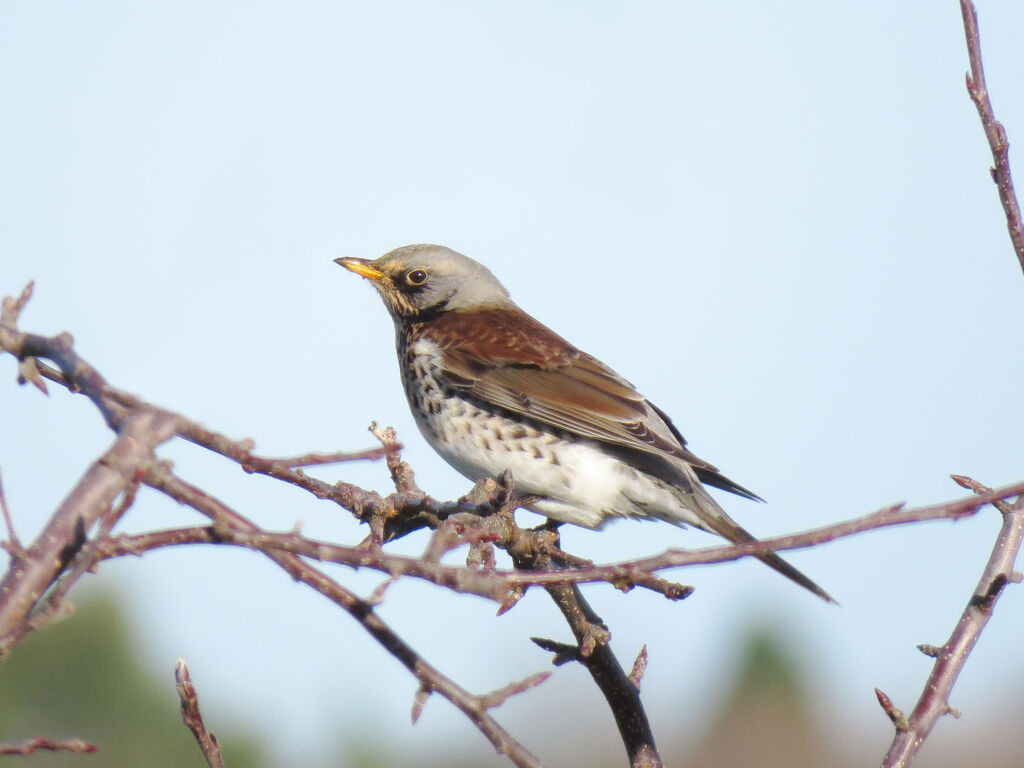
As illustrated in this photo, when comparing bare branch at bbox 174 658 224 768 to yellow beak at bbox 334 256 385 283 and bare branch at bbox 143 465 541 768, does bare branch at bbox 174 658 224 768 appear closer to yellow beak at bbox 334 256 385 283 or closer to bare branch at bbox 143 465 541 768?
bare branch at bbox 143 465 541 768

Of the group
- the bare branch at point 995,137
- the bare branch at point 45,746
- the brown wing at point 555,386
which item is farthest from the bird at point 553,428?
the bare branch at point 45,746

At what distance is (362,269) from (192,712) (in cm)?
577

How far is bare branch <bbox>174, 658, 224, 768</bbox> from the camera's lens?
9.72ft

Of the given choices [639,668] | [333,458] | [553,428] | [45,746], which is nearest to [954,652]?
[639,668]

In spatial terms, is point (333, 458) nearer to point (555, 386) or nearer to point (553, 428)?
point (553, 428)

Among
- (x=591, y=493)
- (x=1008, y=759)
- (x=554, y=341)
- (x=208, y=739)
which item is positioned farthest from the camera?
(x=1008, y=759)

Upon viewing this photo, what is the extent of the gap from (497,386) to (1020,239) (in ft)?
13.5

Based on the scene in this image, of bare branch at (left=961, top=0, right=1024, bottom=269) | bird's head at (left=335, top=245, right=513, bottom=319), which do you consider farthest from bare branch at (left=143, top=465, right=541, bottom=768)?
bird's head at (left=335, top=245, right=513, bottom=319)

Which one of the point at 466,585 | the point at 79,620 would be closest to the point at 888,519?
the point at 466,585

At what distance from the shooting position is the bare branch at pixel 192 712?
2963mm

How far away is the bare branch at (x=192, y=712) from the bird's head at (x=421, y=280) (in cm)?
551

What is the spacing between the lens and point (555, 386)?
7.27 metres

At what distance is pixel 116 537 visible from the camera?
243 cm

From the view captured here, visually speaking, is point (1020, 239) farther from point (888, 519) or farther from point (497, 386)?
point (497, 386)
